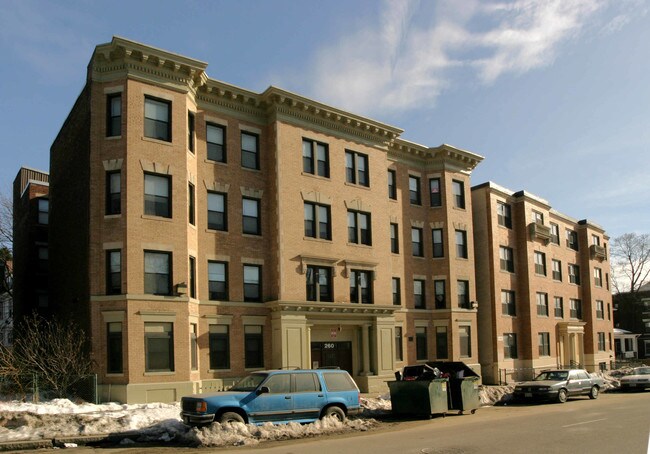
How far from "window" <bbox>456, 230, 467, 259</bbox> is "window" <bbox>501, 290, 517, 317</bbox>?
5631 millimetres

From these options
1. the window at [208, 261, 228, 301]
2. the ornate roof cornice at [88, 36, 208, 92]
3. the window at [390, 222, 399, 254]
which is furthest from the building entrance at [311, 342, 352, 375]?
the ornate roof cornice at [88, 36, 208, 92]

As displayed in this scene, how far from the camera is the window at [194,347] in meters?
24.7

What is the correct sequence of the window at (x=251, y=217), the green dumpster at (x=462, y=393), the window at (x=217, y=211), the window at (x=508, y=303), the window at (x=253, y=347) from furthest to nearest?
the window at (x=508, y=303)
the window at (x=251, y=217)
the window at (x=253, y=347)
the window at (x=217, y=211)
the green dumpster at (x=462, y=393)

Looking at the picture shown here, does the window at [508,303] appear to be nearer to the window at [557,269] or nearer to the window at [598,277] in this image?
the window at [557,269]

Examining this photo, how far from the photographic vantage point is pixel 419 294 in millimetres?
36250

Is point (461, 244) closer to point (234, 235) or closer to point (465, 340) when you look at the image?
point (465, 340)

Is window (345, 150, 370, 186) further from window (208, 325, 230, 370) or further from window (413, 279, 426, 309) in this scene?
window (208, 325, 230, 370)

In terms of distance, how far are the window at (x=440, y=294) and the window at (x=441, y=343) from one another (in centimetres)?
133

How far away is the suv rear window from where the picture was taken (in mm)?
18562

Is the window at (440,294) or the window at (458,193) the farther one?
the window at (458,193)

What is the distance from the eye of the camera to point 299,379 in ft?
59.2

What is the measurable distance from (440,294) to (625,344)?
54.9 m

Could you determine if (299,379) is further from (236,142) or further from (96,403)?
(236,142)

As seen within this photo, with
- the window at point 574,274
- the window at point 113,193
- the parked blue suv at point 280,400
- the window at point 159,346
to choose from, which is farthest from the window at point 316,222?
the window at point 574,274
